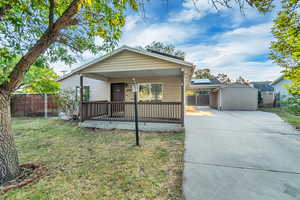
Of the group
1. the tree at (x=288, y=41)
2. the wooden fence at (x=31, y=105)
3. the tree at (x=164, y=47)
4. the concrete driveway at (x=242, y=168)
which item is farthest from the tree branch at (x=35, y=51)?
the tree at (x=164, y=47)

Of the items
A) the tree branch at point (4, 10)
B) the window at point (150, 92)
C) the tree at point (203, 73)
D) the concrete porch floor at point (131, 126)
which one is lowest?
the concrete porch floor at point (131, 126)

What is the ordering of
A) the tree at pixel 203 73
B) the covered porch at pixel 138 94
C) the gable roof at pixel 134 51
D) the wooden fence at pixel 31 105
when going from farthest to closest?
the tree at pixel 203 73 < the wooden fence at pixel 31 105 < the covered porch at pixel 138 94 < the gable roof at pixel 134 51

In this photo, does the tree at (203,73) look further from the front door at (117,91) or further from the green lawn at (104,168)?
the green lawn at (104,168)

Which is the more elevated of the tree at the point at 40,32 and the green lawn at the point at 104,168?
the tree at the point at 40,32

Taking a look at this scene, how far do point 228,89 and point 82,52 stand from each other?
14.3m

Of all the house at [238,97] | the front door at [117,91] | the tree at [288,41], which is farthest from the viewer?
the house at [238,97]

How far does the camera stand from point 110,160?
10.4 ft

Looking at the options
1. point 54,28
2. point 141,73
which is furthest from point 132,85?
point 141,73

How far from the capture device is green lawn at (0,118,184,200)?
6.76ft

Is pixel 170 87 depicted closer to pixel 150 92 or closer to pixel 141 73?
pixel 150 92

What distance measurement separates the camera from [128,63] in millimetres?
6113

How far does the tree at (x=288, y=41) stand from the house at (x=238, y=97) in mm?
7658

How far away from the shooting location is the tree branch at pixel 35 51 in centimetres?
240

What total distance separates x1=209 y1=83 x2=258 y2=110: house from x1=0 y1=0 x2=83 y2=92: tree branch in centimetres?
1459
